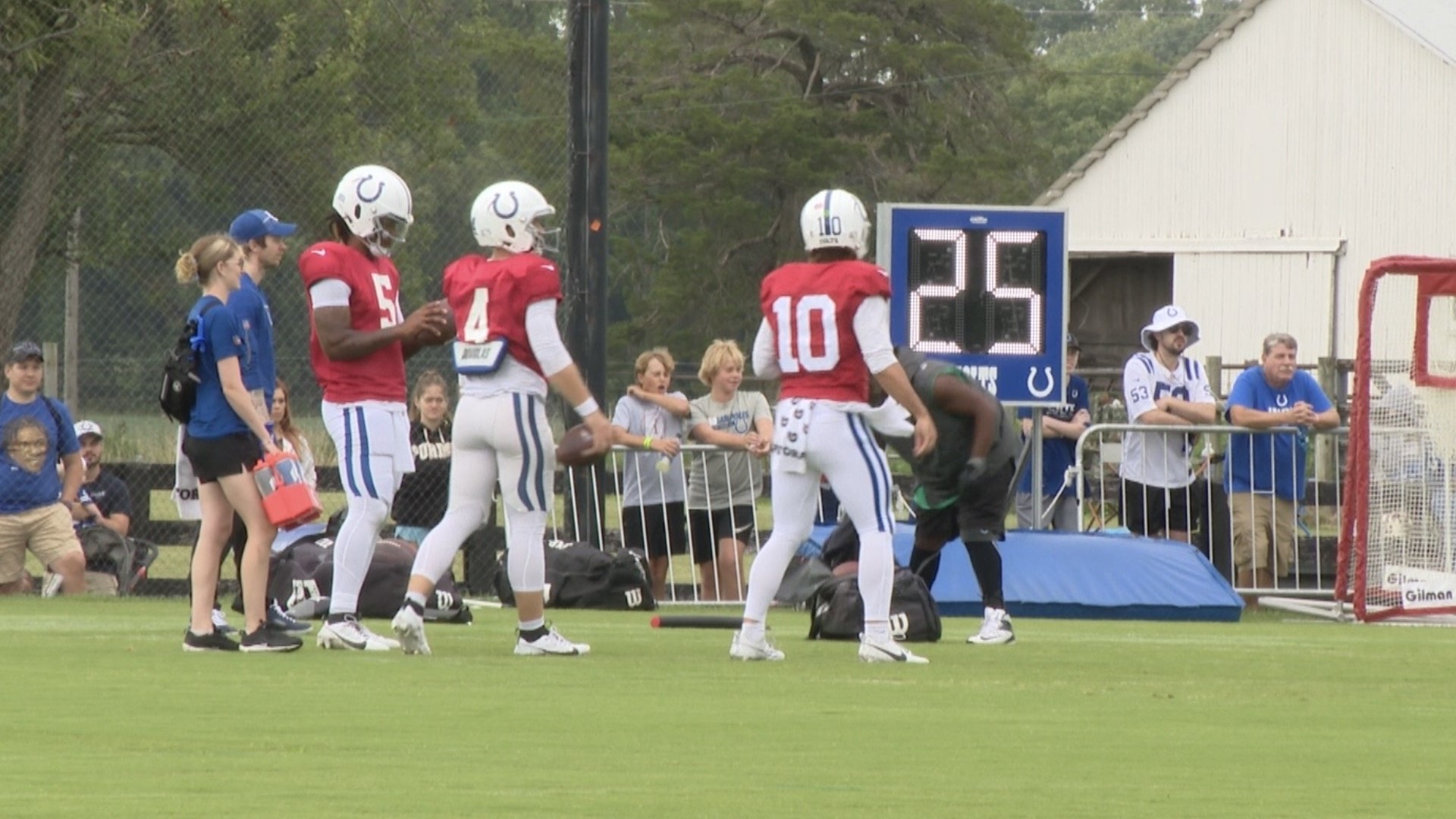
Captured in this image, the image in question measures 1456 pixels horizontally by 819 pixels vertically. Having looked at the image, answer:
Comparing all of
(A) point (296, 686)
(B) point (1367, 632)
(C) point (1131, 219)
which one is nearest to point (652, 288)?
(C) point (1131, 219)

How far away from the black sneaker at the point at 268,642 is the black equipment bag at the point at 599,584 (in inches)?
195

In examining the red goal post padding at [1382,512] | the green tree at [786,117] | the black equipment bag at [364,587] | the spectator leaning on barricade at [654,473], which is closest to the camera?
the black equipment bag at [364,587]

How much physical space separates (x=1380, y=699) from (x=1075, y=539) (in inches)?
258

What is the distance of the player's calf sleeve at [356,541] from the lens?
36.2 ft

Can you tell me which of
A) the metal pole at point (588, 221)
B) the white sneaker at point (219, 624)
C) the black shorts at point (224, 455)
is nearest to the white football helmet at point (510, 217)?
the black shorts at point (224, 455)

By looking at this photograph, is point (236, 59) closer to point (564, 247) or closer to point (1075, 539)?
point (564, 247)

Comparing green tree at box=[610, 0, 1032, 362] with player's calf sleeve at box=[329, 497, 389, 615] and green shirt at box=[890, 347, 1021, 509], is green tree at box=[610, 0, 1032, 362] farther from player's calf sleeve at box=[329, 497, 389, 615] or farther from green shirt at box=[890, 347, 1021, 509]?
player's calf sleeve at box=[329, 497, 389, 615]

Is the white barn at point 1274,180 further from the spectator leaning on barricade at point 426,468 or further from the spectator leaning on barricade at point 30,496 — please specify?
the spectator leaning on barricade at point 30,496

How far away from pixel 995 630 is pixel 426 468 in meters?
5.52

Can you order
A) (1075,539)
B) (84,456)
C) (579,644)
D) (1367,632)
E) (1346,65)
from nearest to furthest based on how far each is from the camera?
(579,644)
(1367,632)
(1075,539)
(84,456)
(1346,65)

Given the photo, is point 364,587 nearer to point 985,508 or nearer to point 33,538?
point 985,508

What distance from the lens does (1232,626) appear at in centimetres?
1557

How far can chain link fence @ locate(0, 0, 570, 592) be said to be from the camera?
18.6 metres

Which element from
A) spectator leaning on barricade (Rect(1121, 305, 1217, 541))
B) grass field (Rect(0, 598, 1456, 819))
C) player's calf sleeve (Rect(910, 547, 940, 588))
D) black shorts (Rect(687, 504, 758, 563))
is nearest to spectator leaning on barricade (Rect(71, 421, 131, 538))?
black shorts (Rect(687, 504, 758, 563))
